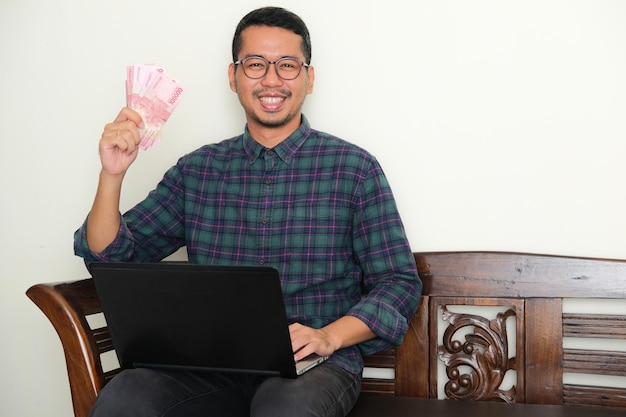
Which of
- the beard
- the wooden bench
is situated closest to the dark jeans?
the wooden bench

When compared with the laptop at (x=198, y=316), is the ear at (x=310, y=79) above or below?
above

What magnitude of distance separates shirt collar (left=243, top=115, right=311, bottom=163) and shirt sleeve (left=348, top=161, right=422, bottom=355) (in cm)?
21

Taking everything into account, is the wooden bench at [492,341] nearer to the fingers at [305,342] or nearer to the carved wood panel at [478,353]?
the carved wood panel at [478,353]

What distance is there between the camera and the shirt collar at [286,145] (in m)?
1.94

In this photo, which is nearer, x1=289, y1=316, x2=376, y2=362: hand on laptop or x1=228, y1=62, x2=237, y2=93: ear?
x1=289, y1=316, x2=376, y2=362: hand on laptop

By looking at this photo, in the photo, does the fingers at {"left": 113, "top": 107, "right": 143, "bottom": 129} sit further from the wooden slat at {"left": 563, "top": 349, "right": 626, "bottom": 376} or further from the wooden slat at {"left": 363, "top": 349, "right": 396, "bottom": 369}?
the wooden slat at {"left": 563, "top": 349, "right": 626, "bottom": 376}

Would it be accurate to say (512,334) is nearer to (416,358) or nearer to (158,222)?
(416,358)

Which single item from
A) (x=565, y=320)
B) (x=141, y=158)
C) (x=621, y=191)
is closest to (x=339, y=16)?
(x=141, y=158)

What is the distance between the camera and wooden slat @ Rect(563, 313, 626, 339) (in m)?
1.82

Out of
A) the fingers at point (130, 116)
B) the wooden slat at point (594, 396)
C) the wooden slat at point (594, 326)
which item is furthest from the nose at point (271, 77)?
the wooden slat at point (594, 396)

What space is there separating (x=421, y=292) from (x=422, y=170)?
35 cm

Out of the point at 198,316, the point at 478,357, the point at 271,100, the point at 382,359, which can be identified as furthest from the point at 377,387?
the point at 271,100

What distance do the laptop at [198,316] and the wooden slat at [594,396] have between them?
0.67 m

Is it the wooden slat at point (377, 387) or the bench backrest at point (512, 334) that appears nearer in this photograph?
the bench backrest at point (512, 334)
